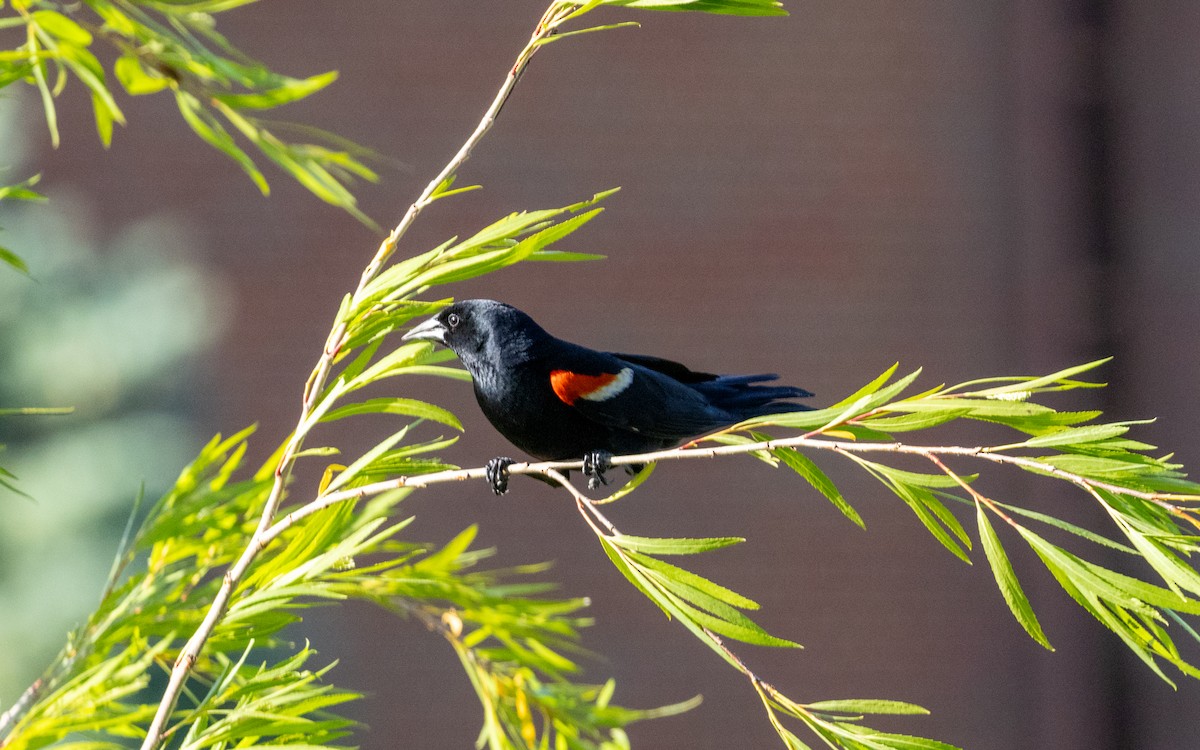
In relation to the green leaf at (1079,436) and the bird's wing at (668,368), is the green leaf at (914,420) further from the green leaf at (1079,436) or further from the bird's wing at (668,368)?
the bird's wing at (668,368)

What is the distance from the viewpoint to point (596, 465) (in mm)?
730

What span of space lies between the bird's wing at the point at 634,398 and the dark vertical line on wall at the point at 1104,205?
2920mm

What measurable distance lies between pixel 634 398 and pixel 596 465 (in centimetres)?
8

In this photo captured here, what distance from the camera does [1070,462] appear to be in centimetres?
44

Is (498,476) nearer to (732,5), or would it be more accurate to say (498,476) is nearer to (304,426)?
(304,426)

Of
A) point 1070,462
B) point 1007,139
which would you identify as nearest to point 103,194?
point 1007,139

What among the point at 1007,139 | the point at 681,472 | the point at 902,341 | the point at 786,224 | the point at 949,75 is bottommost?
the point at 681,472

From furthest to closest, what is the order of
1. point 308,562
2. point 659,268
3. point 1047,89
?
point 659,268 < point 1047,89 < point 308,562

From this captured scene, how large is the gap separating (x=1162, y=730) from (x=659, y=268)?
201cm

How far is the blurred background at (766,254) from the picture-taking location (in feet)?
11.3

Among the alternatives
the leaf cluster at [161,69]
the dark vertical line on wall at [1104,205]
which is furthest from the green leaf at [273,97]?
the dark vertical line on wall at [1104,205]

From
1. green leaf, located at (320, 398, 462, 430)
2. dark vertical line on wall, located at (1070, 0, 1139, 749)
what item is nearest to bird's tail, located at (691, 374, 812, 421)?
green leaf, located at (320, 398, 462, 430)

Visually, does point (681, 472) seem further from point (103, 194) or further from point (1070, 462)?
point (1070, 462)

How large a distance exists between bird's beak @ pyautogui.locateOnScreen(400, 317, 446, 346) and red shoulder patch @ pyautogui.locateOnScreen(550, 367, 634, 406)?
9 centimetres
